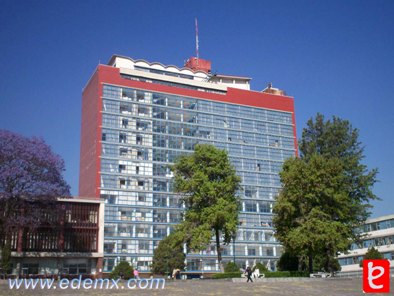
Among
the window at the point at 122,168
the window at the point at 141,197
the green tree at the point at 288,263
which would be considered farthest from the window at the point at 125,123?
the green tree at the point at 288,263

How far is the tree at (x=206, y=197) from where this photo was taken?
53.2m

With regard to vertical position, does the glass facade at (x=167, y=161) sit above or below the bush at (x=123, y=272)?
above

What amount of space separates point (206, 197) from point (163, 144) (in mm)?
51808

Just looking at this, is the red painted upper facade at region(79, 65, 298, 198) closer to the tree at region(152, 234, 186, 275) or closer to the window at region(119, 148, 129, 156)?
the window at region(119, 148, 129, 156)

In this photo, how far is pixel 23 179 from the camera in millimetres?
54312

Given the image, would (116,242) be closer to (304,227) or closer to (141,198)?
Result: (141,198)

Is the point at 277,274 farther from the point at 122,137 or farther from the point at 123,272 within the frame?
the point at 122,137

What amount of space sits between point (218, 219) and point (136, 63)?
6578cm

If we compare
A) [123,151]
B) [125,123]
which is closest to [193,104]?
[125,123]

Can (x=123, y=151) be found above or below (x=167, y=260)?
above

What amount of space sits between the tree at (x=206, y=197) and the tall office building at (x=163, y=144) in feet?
133

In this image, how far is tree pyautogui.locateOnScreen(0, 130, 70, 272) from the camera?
53438 mm

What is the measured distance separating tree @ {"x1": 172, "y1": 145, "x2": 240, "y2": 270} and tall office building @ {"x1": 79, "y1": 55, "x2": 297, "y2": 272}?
40569mm

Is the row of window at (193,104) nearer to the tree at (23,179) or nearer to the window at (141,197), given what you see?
the window at (141,197)
